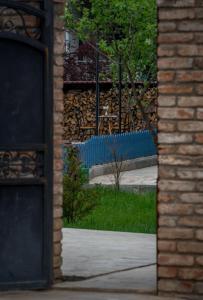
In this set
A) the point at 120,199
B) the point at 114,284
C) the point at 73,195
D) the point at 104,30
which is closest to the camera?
the point at 114,284

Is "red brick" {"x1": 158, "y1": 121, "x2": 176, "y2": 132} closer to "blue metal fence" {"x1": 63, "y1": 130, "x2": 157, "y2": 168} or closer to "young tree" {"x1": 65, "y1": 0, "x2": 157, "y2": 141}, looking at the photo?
"blue metal fence" {"x1": 63, "y1": 130, "x2": 157, "y2": 168}

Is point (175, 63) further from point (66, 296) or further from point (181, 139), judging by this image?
point (66, 296)

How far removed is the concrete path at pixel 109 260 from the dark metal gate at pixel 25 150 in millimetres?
566

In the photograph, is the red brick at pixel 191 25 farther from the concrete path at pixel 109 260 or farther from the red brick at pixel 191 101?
the concrete path at pixel 109 260

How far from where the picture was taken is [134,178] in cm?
2536

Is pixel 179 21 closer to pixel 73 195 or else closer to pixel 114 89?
pixel 73 195

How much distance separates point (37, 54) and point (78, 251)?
140 inches

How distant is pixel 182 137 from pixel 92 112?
25.4 metres

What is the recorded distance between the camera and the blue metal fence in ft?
85.1

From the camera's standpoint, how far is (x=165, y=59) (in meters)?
10.0

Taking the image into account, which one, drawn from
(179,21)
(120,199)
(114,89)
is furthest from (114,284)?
(114,89)

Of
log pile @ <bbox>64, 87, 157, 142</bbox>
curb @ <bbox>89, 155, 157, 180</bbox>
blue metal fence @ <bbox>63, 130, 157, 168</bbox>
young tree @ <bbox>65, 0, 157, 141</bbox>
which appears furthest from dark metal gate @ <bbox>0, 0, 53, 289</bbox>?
log pile @ <bbox>64, 87, 157, 142</bbox>

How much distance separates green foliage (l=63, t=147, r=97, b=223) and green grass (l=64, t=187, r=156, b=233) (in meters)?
0.22

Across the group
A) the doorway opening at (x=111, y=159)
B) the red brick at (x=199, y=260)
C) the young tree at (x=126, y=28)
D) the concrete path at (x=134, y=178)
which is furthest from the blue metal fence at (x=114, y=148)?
the red brick at (x=199, y=260)
